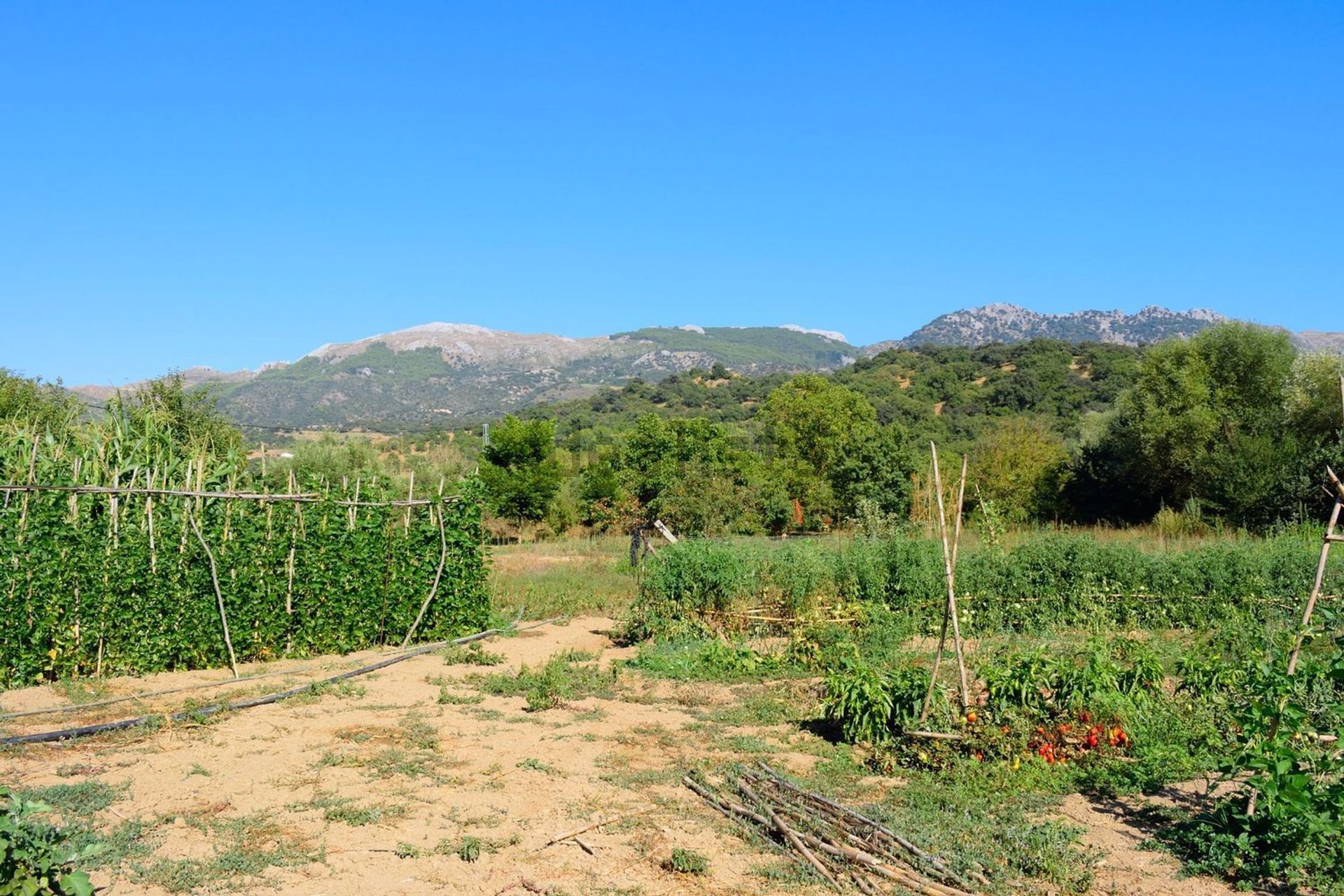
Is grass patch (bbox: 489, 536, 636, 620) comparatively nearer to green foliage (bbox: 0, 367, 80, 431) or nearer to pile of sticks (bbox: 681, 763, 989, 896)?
pile of sticks (bbox: 681, 763, 989, 896)

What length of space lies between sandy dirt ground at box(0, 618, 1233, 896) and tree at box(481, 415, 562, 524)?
70.6ft

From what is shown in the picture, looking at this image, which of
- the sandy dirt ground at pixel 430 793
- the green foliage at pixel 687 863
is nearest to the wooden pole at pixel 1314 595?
the sandy dirt ground at pixel 430 793

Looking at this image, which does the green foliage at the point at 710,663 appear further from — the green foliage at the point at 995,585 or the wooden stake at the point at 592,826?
the wooden stake at the point at 592,826

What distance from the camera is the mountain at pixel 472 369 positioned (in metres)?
103

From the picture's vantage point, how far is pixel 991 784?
20.1 ft

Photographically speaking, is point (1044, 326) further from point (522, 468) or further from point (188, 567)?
point (188, 567)

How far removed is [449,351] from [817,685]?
484 feet

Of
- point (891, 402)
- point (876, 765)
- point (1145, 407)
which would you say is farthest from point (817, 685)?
point (891, 402)

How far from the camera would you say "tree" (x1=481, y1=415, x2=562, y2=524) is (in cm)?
3091

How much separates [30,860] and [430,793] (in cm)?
313

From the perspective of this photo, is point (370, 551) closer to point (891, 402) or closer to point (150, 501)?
point (150, 501)

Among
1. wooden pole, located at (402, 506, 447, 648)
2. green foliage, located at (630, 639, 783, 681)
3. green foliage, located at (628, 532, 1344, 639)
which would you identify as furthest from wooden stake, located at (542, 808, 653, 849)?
wooden pole, located at (402, 506, 447, 648)

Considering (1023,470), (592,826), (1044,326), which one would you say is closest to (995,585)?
(592,826)

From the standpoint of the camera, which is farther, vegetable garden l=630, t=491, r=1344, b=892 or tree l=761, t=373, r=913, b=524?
tree l=761, t=373, r=913, b=524
